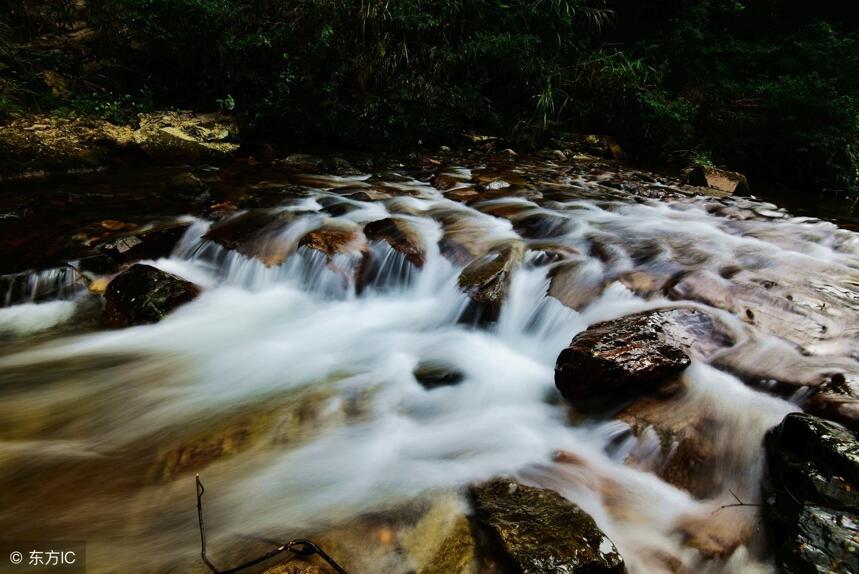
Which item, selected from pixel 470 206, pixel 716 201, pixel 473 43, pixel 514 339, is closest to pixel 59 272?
pixel 514 339

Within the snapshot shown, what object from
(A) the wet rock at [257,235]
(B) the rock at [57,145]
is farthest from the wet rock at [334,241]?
(B) the rock at [57,145]

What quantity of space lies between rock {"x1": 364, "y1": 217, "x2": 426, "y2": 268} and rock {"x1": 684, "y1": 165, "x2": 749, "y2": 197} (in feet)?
22.1

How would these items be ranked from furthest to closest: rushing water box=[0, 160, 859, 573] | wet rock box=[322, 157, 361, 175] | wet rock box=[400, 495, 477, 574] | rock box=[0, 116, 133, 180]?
wet rock box=[322, 157, 361, 175], rock box=[0, 116, 133, 180], rushing water box=[0, 160, 859, 573], wet rock box=[400, 495, 477, 574]

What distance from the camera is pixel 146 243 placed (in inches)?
176

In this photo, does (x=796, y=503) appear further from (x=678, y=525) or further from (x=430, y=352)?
(x=430, y=352)

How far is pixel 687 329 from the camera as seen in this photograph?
301cm

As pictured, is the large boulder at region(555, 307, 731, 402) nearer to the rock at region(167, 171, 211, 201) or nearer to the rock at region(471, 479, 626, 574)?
the rock at region(471, 479, 626, 574)

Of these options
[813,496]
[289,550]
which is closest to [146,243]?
[289,550]

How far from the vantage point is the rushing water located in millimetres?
2049

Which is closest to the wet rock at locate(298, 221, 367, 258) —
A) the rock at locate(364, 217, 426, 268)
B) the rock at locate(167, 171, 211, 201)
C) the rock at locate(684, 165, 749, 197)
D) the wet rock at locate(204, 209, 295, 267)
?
the rock at locate(364, 217, 426, 268)

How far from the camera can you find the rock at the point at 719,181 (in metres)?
8.50

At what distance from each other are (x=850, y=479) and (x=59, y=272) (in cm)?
534

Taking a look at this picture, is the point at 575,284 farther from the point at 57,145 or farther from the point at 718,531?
the point at 57,145

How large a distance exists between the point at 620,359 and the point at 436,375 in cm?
127
